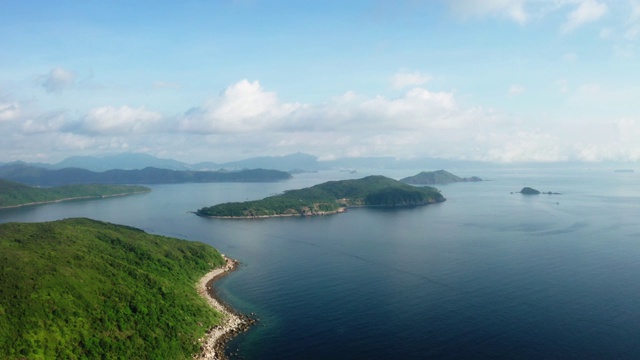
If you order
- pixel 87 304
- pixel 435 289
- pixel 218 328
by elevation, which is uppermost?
pixel 87 304

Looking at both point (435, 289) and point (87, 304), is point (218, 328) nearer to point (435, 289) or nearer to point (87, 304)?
point (87, 304)

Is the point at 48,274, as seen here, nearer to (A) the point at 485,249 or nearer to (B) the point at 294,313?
(B) the point at 294,313

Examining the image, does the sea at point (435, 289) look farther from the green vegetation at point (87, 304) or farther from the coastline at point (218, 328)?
the green vegetation at point (87, 304)

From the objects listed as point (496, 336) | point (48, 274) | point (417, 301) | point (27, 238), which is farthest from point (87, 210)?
point (496, 336)

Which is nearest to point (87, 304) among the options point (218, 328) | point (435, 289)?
point (218, 328)

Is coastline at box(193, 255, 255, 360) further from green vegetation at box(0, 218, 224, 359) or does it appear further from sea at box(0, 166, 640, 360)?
sea at box(0, 166, 640, 360)

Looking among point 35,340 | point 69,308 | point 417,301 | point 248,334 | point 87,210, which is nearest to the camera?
point 35,340
